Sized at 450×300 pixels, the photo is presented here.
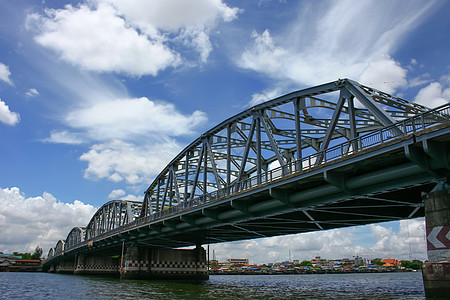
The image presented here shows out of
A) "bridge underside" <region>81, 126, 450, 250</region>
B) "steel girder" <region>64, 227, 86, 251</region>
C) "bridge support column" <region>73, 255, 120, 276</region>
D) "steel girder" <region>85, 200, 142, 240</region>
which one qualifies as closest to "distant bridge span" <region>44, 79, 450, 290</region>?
"bridge underside" <region>81, 126, 450, 250</region>

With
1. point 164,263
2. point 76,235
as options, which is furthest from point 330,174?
point 76,235

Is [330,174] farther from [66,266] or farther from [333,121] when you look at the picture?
[66,266]

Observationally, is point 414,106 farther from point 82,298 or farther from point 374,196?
point 82,298

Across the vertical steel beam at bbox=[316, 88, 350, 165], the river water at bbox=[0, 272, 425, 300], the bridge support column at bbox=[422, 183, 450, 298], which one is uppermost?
the vertical steel beam at bbox=[316, 88, 350, 165]

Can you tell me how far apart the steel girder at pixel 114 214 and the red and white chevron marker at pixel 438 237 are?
70.0 meters

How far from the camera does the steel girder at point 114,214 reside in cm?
8356

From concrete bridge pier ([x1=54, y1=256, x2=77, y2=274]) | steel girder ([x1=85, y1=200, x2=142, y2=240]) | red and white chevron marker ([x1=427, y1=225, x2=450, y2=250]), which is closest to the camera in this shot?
red and white chevron marker ([x1=427, y1=225, x2=450, y2=250])

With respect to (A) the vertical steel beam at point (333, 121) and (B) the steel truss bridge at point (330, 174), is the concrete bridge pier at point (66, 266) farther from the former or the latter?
(A) the vertical steel beam at point (333, 121)

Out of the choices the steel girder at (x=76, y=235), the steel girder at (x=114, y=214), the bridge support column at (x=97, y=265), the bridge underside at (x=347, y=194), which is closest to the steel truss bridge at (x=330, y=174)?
the bridge underside at (x=347, y=194)

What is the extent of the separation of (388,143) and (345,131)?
75.4ft

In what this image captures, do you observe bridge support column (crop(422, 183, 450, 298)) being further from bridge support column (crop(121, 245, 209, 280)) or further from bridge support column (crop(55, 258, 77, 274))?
bridge support column (crop(55, 258, 77, 274))

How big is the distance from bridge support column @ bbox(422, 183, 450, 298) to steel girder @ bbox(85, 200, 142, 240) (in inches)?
2755

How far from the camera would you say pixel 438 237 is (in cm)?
1755

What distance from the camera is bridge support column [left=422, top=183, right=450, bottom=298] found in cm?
1678
